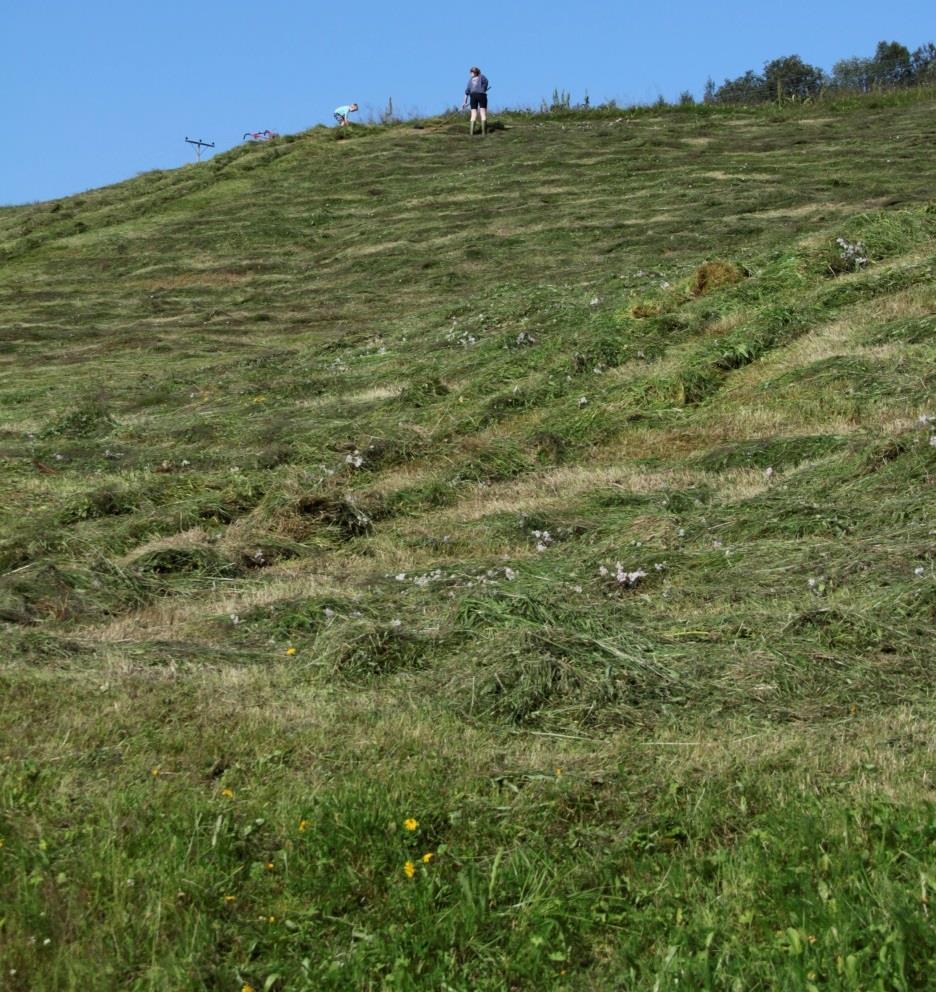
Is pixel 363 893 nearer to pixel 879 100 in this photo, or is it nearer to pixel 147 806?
pixel 147 806

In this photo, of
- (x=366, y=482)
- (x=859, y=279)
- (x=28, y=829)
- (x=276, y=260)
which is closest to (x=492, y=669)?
(x=28, y=829)

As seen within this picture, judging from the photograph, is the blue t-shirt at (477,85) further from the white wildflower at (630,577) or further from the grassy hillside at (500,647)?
the white wildflower at (630,577)

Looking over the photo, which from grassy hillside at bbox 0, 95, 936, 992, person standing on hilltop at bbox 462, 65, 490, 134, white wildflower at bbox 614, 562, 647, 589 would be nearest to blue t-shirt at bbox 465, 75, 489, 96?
person standing on hilltop at bbox 462, 65, 490, 134

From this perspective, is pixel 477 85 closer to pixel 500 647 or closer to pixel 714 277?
pixel 714 277

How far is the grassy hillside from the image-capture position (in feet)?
12.4

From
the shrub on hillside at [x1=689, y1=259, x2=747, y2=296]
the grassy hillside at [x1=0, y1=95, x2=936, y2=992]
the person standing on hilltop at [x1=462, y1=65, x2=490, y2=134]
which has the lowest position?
the grassy hillside at [x1=0, y1=95, x2=936, y2=992]

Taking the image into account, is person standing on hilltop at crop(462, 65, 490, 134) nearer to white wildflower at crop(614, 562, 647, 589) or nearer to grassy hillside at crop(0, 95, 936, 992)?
grassy hillside at crop(0, 95, 936, 992)

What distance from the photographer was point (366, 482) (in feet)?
33.5

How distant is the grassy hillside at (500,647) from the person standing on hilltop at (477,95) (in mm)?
17954

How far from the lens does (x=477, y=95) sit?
112 ft

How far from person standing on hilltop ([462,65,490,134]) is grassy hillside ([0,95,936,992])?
18.0m

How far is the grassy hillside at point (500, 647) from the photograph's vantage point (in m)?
3.79

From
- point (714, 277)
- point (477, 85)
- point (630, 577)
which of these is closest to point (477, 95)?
point (477, 85)

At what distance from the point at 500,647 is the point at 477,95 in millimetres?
30597
